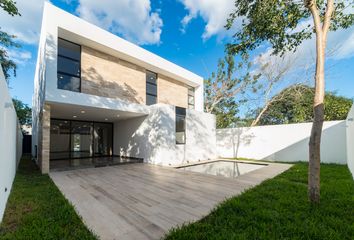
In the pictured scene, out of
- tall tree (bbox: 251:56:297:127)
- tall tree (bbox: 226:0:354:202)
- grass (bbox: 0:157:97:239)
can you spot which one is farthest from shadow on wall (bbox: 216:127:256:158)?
grass (bbox: 0:157:97:239)

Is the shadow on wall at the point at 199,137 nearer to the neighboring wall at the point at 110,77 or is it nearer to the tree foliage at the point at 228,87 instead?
the neighboring wall at the point at 110,77

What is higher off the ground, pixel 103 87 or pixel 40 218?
pixel 103 87

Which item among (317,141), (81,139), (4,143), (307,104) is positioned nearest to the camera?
(4,143)

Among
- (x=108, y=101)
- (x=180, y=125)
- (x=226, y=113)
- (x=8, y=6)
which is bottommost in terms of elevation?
(x=180, y=125)

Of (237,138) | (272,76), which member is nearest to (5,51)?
(237,138)

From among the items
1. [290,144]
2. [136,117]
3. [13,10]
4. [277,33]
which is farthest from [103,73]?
[290,144]

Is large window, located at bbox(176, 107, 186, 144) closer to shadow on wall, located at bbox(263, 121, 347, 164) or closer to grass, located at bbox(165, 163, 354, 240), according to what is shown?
grass, located at bbox(165, 163, 354, 240)

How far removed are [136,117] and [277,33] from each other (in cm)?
757

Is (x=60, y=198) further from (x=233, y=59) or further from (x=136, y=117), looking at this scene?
(x=233, y=59)

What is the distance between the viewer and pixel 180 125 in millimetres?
9453

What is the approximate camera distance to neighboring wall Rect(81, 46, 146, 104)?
7734 millimetres

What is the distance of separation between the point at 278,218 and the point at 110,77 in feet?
27.5

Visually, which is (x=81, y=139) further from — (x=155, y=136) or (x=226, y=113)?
(x=226, y=113)

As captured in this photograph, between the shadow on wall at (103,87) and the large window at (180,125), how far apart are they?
2.38m
